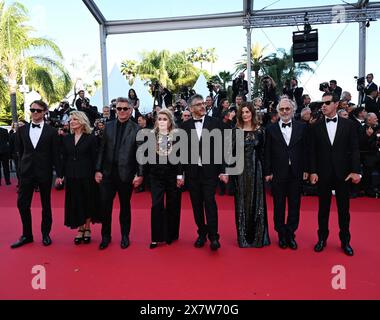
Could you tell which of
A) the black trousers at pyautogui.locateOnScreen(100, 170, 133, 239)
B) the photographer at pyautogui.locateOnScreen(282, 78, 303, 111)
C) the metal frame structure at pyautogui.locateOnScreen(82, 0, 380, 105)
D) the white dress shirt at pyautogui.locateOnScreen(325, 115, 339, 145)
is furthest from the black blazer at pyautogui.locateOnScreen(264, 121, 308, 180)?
the metal frame structure at pyautogui.locateOnScreen(82, 0, 380, 105)

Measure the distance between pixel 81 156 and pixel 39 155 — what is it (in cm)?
55

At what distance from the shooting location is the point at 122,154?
14.7 feet

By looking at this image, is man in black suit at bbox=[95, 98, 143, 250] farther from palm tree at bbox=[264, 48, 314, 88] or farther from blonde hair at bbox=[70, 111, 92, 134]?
palm tree at bbox=[264, 48, 314, 88]

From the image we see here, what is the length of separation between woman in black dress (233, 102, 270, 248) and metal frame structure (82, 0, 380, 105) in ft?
25.8

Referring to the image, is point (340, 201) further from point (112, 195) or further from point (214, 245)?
point (112, 195)

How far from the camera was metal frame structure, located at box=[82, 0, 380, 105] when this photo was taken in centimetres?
1134

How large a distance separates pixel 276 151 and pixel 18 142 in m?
3.32

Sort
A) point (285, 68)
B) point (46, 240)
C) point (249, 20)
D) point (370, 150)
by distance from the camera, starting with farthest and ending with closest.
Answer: point (285, 68), point (249, 20), point (370, 150), point (46, 240)

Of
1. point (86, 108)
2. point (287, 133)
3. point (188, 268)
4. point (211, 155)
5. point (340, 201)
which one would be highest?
point (86, 108)

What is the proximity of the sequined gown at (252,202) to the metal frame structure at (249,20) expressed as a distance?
25.9 feet

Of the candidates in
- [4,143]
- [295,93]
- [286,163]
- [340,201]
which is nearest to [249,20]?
[295,93]

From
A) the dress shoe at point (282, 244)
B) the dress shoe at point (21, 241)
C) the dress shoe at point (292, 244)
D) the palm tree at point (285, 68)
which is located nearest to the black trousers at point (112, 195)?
the dress shoe at point (21, 241)
